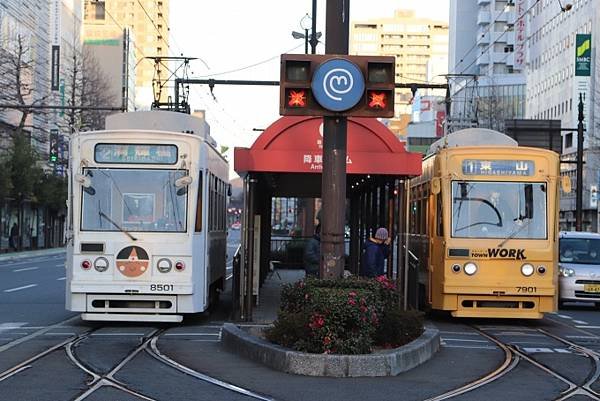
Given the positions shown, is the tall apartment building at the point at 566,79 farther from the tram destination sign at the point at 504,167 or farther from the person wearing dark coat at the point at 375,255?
the person wearing dark coat at the point at 375,255

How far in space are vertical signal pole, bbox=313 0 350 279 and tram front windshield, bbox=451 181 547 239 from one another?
5.26 m

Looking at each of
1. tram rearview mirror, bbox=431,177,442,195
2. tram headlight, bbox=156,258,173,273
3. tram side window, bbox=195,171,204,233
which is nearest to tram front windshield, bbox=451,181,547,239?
tram rearview mirror, bbox=431,177,442,195

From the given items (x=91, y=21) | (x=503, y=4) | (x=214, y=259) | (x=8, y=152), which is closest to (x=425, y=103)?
(x=503, y=4)

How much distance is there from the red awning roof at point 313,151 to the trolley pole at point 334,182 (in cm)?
353

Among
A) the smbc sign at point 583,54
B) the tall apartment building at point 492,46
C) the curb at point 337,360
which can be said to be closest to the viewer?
the curb at point 337,360

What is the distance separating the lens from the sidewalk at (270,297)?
18.1m

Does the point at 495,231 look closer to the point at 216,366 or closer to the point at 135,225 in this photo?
the point at 135,225

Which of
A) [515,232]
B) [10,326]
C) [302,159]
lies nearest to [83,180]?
[10,326]

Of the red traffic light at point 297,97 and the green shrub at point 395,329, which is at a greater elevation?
the red traffic light at point 297,97

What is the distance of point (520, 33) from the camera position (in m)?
108

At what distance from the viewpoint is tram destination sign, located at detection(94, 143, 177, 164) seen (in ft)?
54.4

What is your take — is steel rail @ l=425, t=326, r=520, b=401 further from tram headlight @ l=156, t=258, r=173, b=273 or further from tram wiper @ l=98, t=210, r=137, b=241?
tram wiper @ l=98, t=210, r=137, b=241

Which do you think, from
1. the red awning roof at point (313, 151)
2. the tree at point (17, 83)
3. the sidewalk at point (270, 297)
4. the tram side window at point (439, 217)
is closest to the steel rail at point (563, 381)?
the tram side window at point (439, 217)

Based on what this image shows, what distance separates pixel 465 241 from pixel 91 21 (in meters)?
138
